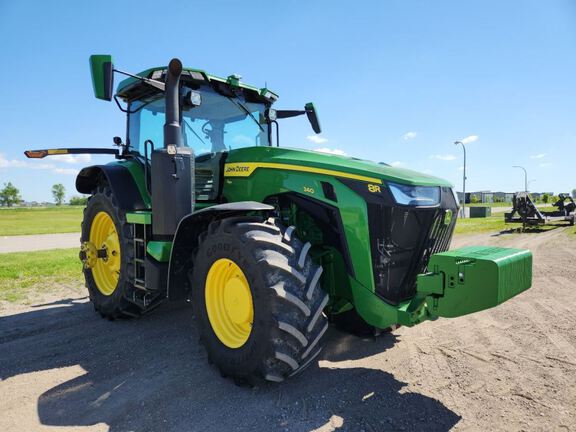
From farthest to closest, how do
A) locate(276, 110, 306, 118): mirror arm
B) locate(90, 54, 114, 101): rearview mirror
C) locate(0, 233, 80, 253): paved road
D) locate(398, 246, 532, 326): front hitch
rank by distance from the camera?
locate(0, 233, 80, 253): paved road → locate(276, 110, 306, 118): mirror arm → locate(90, 54, 114, 101): rearview mirror → locate(398, 246, 532, 326): front hitch

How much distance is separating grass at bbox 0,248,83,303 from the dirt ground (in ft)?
6.20

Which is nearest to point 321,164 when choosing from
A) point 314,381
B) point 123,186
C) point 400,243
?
point 400,243

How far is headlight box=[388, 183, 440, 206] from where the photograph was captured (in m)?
2.97

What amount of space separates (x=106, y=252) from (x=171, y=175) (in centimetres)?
195

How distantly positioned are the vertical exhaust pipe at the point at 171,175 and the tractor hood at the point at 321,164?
1.64 ft

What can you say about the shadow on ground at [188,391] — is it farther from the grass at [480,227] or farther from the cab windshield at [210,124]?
the grass at [480,227]

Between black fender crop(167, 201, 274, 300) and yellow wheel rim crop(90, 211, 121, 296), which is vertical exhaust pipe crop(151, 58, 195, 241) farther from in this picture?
yellow wheel rim crop(90, 211, 121, 296)

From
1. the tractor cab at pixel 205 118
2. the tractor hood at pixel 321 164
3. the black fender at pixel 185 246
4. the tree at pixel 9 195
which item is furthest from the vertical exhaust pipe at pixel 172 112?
the tree at pixel 9 195

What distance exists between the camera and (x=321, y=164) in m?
3.22

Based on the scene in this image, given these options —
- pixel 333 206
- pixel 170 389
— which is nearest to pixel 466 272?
pixel 333 206

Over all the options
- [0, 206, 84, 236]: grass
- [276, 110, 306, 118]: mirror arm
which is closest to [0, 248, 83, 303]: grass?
[276, 110, 306, 118]: mirror arm

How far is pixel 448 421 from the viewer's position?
255 centimetres

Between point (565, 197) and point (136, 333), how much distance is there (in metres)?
22.0

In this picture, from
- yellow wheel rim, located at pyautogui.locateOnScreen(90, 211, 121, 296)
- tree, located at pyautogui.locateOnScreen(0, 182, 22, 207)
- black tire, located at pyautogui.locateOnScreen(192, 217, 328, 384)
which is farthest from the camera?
tree, located at pyautogui.locateOnScreen(0, 182, 22, 207)
